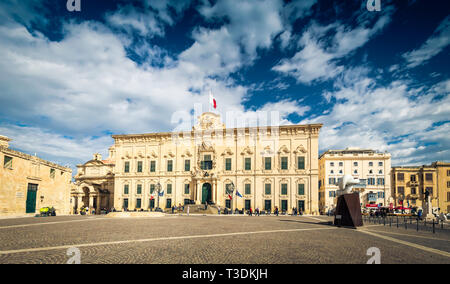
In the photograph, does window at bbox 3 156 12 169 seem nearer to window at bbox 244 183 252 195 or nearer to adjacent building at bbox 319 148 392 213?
window at bbox 244 183 252 195

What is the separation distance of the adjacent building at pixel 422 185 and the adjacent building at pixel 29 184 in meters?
55.8

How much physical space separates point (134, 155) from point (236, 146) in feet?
57.3

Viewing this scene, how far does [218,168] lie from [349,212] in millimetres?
23475

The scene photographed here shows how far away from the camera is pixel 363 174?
49.5 metres

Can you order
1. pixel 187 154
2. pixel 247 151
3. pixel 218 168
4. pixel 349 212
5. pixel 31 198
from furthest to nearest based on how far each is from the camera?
pixel 187 154 < pixel 218 168 < pixel 247 151 < pixel 31 198 < pixel 349 212

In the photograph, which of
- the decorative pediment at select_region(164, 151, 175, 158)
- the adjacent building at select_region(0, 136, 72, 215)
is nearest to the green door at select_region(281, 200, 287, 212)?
the decorative pediment at select_region(164, 151, 175, 158)

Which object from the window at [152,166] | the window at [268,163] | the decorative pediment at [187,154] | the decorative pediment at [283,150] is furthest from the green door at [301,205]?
the window at [152,166]

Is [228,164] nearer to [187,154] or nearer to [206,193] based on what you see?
[206,193]

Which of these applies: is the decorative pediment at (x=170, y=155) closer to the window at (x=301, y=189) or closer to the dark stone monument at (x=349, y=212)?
the window at (x=301, y=189)

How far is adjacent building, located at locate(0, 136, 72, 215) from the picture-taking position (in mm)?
24250

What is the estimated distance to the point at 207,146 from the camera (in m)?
39.2

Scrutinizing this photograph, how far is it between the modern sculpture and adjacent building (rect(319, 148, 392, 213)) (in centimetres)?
3194

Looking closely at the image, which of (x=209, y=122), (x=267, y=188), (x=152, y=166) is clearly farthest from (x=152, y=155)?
(x=267, y=188)

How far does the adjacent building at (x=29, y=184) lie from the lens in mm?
24250
